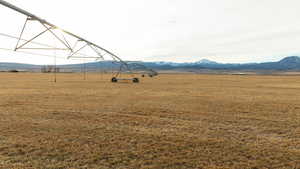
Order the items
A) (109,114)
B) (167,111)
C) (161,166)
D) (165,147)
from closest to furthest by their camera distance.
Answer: (161,166), (165,147), (109,114), (167,111)

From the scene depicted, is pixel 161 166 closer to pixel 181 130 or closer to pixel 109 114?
pixel 181 130

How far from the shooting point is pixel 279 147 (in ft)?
21.0

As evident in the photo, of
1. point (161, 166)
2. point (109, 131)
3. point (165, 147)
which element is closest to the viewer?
point (161, 166)

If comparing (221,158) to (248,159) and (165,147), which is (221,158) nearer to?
(248,159)

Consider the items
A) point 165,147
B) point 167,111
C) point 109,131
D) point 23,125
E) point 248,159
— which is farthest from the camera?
point 167,111

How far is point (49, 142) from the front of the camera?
21.7 feet

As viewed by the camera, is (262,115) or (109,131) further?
(262,115)

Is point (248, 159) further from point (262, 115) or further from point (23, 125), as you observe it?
point (23, 125)

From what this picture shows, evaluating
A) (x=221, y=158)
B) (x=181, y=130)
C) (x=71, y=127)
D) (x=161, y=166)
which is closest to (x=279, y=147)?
(x=221, y=158)

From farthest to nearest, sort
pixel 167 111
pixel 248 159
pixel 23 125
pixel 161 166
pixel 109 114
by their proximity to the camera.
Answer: pixel 167 111 → pixel 109 114 → pixel 23 125 → pixel 248 159 → pixel 161 166

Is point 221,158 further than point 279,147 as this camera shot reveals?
No

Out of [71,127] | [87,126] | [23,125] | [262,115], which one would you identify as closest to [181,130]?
[87,126]

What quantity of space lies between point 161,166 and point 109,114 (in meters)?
6.32

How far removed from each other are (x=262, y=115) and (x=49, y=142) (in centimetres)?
1062
